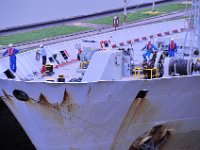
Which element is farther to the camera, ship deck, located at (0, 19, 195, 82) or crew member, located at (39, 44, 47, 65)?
crew member, located at (39, 44, 47, 65)

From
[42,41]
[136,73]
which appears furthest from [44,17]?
[136,73]

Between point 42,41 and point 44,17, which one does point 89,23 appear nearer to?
point 44,17

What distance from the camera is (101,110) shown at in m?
14.4

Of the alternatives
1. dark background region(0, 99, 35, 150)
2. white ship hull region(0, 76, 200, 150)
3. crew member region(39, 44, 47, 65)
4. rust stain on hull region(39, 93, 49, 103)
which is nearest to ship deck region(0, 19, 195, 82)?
crew member region(39, 44, 47, 65)

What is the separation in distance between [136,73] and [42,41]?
59.3ft

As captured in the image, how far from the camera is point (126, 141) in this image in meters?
15.1

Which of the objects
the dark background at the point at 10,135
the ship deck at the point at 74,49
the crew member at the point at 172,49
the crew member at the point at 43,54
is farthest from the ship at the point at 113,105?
the dark background at the point at 10,135

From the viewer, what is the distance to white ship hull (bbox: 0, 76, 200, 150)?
14.2 m

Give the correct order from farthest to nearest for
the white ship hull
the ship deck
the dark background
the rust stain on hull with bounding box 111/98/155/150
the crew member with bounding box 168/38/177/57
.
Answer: the dark background
the crew member with bounding box 168/38/177/57
the ship deck
the rust stain on hull with bounding box 111/98/155/150
the white ship hull

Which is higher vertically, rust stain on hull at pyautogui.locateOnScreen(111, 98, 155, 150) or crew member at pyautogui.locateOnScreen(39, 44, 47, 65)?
crew member at pyautogui.locateOnScreen(39, 44, 47, 65)

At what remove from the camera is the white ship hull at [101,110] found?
1416 centimetres

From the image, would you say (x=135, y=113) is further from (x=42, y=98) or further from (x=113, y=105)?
(x=42, y=98)

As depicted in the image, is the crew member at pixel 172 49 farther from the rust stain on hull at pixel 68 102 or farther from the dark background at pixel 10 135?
the dark background at pixel 10 135

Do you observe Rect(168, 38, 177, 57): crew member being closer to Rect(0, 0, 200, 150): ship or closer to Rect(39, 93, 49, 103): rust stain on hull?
Rect(0, 0, 200, 150): ship
